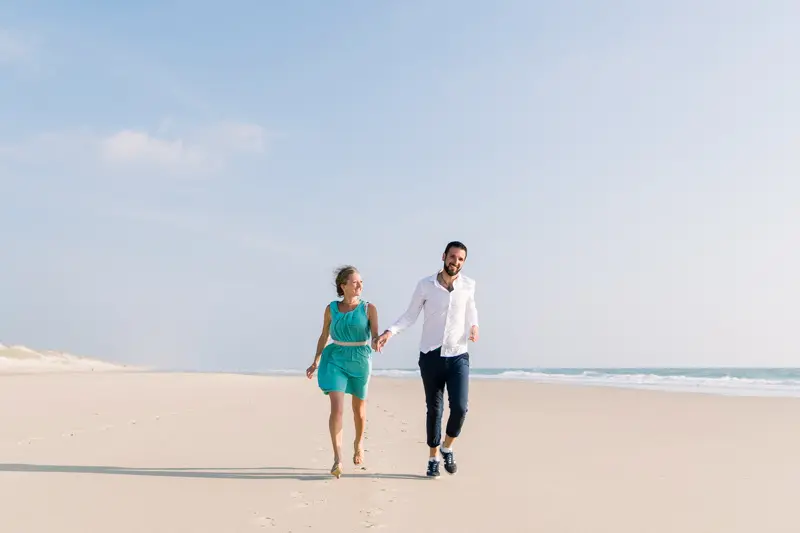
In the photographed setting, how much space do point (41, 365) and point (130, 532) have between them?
163 feet

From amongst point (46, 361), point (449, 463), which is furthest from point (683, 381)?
point (46, 361)

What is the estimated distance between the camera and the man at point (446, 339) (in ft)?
19.1

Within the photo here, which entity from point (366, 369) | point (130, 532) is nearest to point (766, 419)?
point (366, 369)

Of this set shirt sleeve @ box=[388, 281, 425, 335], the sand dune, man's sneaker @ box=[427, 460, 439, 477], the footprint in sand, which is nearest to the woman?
shirt sleeve @ box=[388, 281, 425, 335]

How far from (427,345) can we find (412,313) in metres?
0.33

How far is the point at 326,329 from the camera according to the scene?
623 cm

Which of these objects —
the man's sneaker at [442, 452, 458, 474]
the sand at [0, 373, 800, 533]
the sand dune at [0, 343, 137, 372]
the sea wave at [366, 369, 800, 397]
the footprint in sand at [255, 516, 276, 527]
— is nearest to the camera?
the footprint in sand at [255, 516, 276, 527]

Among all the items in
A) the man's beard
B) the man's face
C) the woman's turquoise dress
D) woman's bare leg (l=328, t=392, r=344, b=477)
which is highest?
the man's face

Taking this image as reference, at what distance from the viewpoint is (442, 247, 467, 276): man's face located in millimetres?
5816

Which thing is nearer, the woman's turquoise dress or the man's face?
the man's face

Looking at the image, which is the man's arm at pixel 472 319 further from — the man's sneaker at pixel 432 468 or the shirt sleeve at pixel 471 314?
the man's sneaker at pixel 432 468

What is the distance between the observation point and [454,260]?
19.1 ft

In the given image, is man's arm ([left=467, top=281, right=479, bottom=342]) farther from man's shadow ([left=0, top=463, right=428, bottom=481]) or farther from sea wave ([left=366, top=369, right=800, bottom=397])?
sea wave ([left=366, top=369, right=800, bottom=397])

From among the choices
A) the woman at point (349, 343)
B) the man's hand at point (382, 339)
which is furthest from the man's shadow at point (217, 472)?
the man's hand at point (382, 339)
